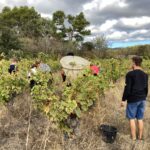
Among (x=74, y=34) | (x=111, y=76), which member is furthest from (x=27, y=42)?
(x=111, y=76)

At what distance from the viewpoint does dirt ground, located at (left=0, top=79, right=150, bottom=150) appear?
5.85m

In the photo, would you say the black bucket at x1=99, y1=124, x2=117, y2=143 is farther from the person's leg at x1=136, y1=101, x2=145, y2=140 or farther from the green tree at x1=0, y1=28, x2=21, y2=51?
the green tree at x1=0, y1=28, x2=21, y2=51

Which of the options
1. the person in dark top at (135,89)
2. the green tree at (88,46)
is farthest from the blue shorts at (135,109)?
the green tree at (88,46)

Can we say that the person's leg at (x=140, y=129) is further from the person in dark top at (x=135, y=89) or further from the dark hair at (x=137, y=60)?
the dark hair at (x=137, y=60)

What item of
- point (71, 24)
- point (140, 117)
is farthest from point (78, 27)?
point (140, 117)

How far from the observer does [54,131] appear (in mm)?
6367

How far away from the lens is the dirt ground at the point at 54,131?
19.2ft

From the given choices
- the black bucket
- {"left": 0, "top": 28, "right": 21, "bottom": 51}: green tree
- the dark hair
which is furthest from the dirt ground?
{"left": 0, "top": 28, "right": 21, "bottom": 51}: green tree

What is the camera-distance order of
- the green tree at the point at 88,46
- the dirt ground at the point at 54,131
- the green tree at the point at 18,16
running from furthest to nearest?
the green tree at the point at 18,16
the green tree at the point at 88,46
the dirt ground at the point at 54,131

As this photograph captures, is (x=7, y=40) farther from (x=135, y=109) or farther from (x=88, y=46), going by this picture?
(x=135, y=109)

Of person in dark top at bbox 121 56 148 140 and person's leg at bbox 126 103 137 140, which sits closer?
person in dark top at bbox 121 56 148 140

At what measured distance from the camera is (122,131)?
7.15m

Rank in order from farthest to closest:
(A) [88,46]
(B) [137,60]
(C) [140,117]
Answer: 1. (A) [88,46]
2. (C) [140,117]
3. (B) [137,60]

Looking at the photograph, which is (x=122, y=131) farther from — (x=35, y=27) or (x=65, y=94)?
(x=35, y=27)
